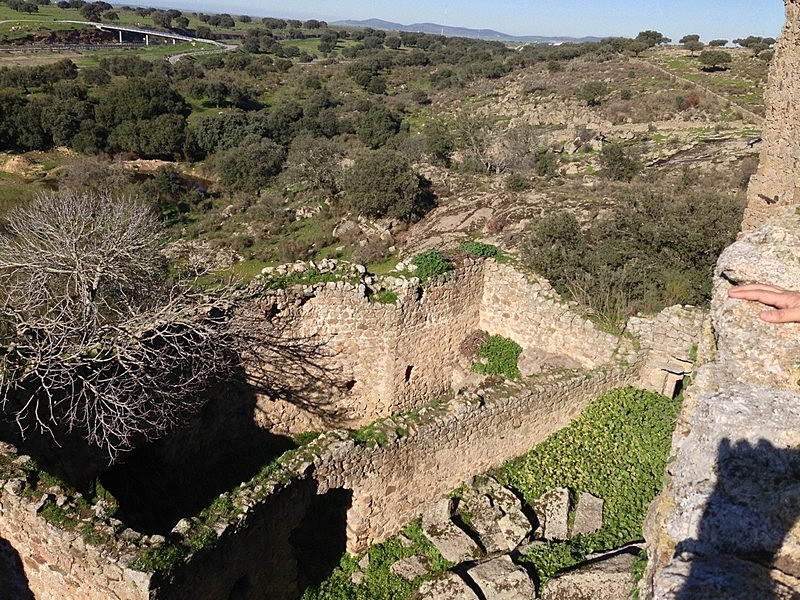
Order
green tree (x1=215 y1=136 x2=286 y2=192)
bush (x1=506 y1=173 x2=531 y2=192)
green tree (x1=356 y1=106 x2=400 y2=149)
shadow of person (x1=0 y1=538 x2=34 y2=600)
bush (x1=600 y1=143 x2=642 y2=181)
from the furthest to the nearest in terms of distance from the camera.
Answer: green tree (x1=356 y1=106 x2=400 y2=149), green tree (x1=215 y1=136 x2=286 y2=192), bush (x1=600 y1=143 x2=642 y2=181), bush (x1=506 y1=173 x2=531 y2=192), shadow of person (x1=0 y1=538 x2=34 y2=600)

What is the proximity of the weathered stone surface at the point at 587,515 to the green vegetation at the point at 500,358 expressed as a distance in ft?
11.5

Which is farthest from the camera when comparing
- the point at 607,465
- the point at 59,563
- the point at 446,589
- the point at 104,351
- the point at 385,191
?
the point at 385,191

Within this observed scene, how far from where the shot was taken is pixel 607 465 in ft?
30.3

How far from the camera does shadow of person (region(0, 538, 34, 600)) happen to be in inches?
244

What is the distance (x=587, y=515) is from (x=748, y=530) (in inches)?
235

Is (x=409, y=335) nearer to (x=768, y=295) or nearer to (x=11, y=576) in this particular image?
(x=11, y=576)

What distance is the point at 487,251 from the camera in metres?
12.0

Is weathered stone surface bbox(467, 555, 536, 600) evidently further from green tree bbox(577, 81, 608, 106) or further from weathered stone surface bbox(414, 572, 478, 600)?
green tree bbox(577, 81, 608, 106)

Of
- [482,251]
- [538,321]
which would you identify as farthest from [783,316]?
[482,251]

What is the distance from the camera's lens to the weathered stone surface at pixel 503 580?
7074 millimetres

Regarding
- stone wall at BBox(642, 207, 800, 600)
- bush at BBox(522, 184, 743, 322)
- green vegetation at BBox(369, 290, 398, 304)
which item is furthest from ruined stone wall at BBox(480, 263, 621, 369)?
stone wall at BBox(642, 207, 800, 600)

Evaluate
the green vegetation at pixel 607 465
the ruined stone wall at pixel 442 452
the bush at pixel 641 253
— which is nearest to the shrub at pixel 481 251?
the bush at pixel 641 253

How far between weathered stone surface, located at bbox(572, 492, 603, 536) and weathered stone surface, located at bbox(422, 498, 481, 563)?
152cm

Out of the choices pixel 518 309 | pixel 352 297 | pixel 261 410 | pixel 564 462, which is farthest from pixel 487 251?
pixel 261 410
